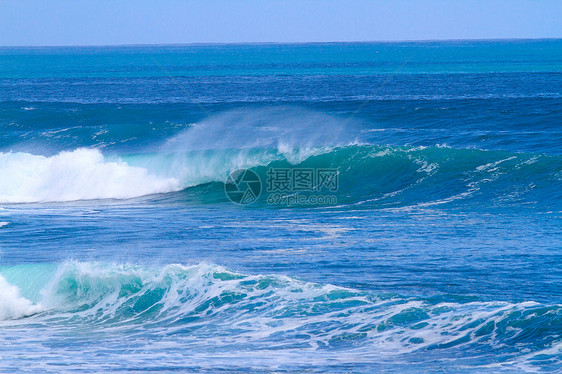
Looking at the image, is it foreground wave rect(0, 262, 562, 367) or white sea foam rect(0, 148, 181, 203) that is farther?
white sea foam rect(0, 148, 181, 203)

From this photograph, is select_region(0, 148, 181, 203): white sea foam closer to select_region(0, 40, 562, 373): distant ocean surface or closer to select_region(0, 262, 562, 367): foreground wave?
select_region(0, 40, 562, 373): distant ocean surface

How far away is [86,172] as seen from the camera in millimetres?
21281

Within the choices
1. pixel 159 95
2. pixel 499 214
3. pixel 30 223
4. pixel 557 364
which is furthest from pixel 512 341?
pixel 159 95

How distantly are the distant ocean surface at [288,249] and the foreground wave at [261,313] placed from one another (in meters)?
0.03

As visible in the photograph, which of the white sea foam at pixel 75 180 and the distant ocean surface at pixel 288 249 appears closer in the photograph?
the distant ocean surface at pixel 288 249

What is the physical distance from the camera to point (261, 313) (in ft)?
29.2

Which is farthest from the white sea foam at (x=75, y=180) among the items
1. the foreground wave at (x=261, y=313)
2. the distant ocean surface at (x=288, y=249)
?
the foreground wave at (x=261, y=313)

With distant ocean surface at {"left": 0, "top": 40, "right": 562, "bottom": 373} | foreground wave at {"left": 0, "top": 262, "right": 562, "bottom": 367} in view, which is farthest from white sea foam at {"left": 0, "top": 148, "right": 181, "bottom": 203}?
foreground wave at {"left": 0, "top": 262, "right": 562, "bottom": 367}

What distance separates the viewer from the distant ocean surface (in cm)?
773

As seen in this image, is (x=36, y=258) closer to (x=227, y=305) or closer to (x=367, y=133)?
(x=227, y=305)

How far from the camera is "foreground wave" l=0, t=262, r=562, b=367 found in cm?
769

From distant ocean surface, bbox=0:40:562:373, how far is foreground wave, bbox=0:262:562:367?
0.03 metres

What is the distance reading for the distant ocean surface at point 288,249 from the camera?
7.73 meters

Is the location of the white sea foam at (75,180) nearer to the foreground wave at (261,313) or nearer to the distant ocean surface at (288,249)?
the distant ocean surface at (288,249)
